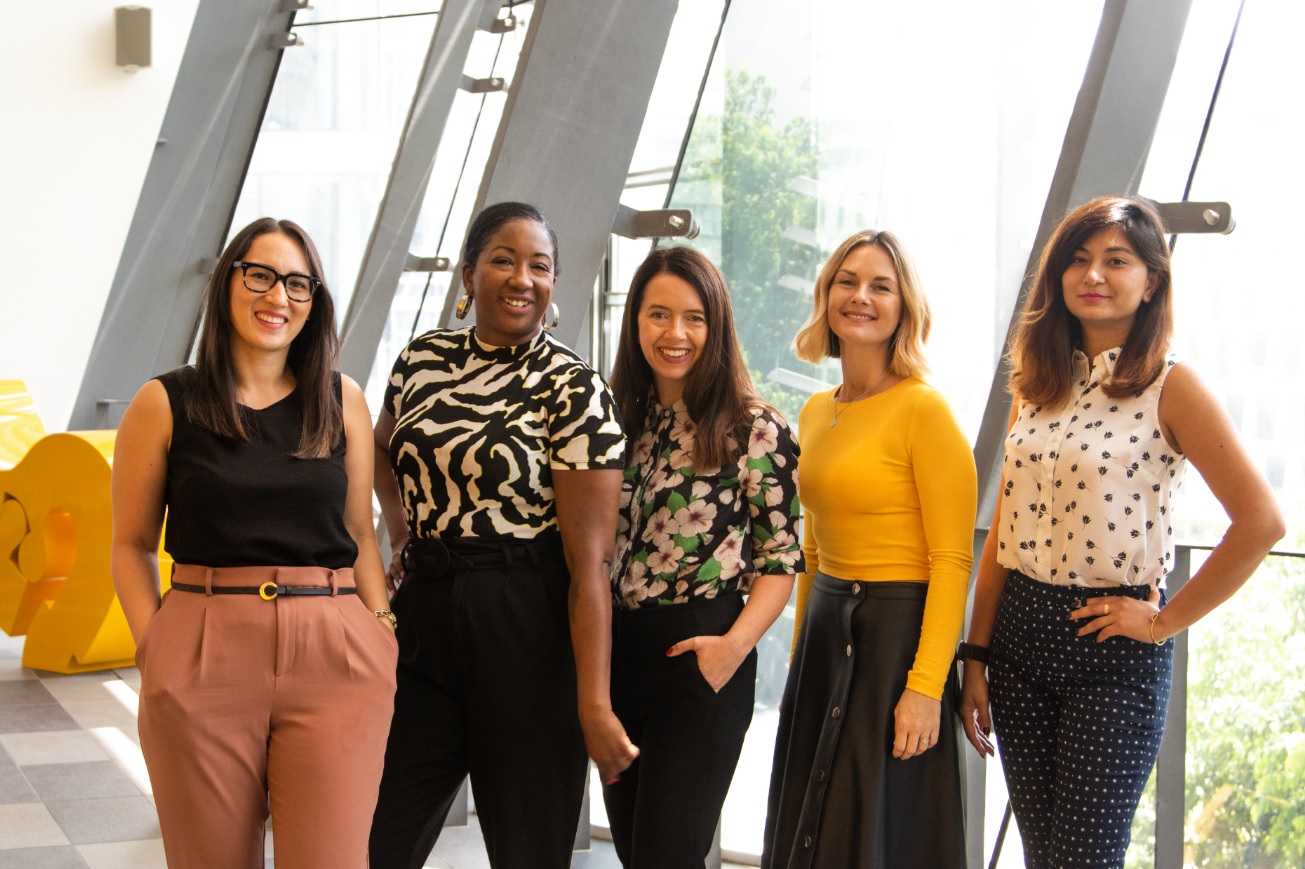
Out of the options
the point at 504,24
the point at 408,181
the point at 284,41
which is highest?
the point at 284,41

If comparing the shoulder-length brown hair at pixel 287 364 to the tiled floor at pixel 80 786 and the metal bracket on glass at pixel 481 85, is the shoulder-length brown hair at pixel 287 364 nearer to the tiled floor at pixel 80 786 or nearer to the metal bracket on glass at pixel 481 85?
the tiled floor at pixel 80 786

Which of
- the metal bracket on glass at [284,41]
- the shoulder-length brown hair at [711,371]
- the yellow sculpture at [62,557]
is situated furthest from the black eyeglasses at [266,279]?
the metal bracket on glass at [284,41]

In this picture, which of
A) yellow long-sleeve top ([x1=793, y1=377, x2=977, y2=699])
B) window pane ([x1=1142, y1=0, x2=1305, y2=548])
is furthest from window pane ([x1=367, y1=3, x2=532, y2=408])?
yellow long-sleeve top ([x1=793, y1=377, x2=977, y2=699])

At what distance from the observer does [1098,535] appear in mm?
2369

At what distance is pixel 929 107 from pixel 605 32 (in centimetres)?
113

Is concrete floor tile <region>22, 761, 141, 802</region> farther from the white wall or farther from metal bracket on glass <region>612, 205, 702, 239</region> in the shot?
the white wall

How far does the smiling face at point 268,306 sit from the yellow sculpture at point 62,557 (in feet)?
12.7

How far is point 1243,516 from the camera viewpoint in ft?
7.54

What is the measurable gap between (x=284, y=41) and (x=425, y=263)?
2445mm

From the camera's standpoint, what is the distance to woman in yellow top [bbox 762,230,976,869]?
2.46m

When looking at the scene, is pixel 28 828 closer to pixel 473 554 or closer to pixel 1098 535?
pixel 473 554

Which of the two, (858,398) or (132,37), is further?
(132,37)

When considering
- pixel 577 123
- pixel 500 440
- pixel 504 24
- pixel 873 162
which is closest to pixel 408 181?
pixel 504 24

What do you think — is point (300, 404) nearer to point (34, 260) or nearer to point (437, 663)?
point (437, 663)
